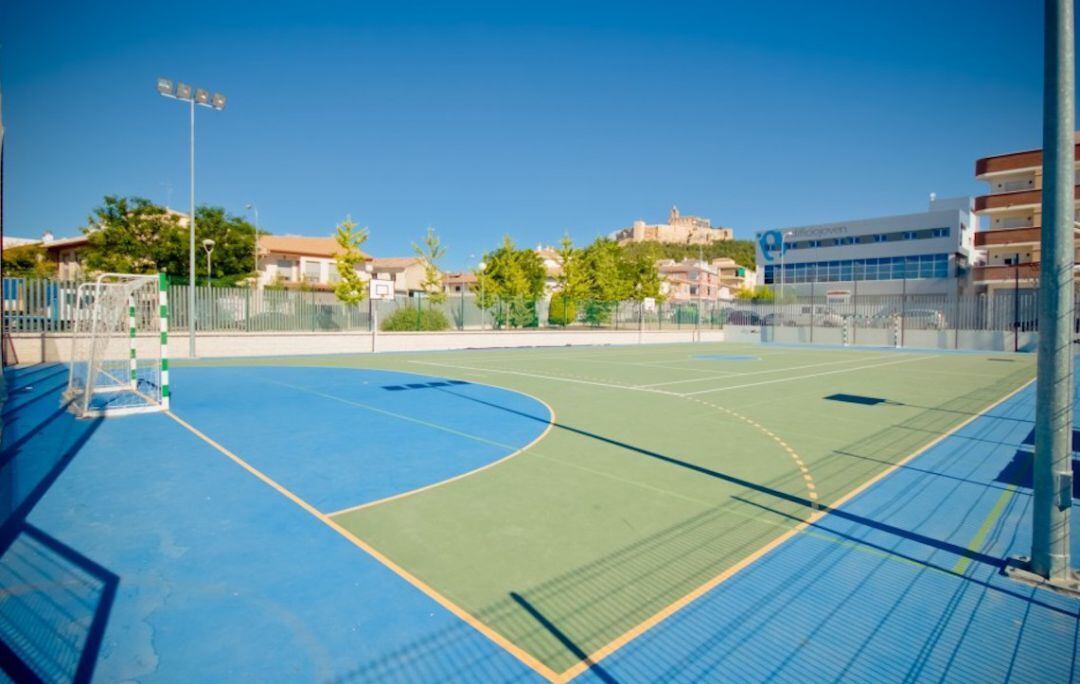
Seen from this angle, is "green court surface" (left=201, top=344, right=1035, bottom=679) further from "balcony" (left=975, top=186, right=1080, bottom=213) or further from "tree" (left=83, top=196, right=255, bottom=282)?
"balcony" (left=975, top=186, right=1080, bottom=213)

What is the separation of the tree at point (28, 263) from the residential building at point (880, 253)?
72918 millimetres

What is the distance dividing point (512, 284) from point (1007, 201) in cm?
4704

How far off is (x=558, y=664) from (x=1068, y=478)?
14.8 ft

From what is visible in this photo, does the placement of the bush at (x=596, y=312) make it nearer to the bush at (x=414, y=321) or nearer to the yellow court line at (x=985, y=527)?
the bush at (x=414, y=321)

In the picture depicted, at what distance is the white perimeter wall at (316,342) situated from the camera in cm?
2019

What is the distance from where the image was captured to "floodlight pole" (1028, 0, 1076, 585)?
4523 millimetres

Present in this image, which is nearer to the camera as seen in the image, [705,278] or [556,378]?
[556,378]

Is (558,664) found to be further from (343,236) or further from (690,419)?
(343,236)

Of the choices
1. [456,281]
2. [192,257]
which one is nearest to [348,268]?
[192,257]

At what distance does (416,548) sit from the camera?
16.9 ft

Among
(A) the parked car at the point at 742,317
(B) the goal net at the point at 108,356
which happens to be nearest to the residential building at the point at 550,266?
(A) the parked car at the point at 742,317

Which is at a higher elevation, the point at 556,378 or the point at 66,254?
the point at 66,254

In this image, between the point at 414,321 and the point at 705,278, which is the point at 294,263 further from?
the point at 705,278

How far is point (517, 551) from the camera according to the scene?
5.10 metres
